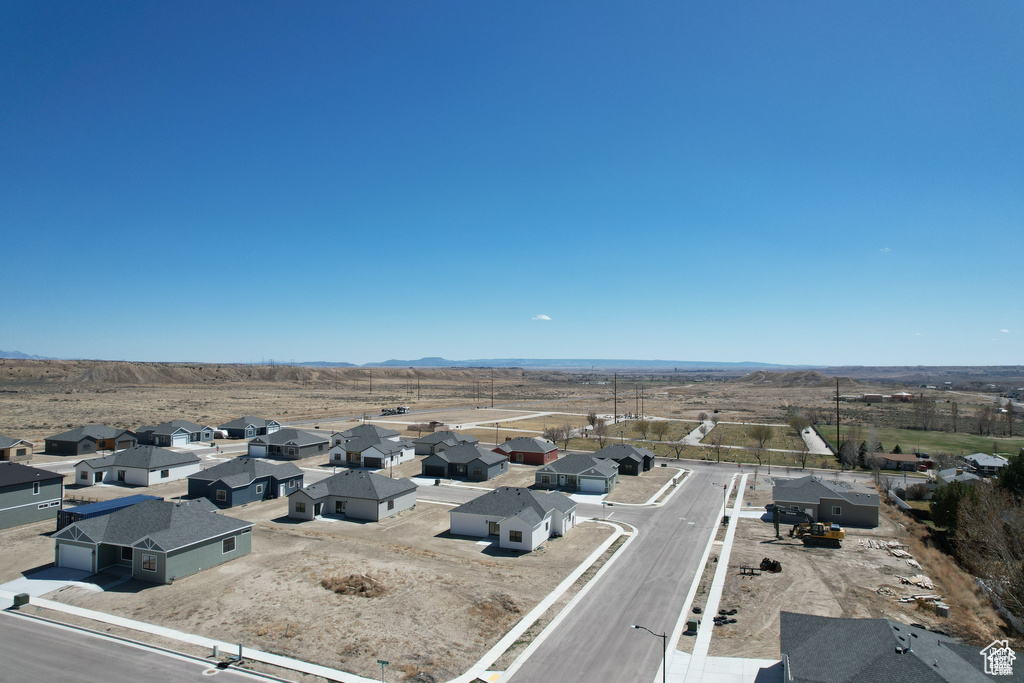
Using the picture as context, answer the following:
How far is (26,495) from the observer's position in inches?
1766

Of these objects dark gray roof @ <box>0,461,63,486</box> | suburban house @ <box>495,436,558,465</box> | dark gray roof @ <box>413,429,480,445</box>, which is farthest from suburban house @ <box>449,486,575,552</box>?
dark gray roof @ <box>0,461,63,486</box>

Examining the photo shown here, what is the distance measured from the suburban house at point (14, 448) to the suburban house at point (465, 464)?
52.5 m

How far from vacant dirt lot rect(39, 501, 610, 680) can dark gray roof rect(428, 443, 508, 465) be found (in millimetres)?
23787

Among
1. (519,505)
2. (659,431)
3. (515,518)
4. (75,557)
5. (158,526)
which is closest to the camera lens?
(75,557)

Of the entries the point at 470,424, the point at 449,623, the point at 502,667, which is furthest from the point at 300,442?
the point at 502,667

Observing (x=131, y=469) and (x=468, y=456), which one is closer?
(x=131, y=469)

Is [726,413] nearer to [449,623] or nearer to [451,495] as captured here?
[451,495]

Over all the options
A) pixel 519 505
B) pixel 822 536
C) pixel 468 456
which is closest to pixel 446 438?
pixel 468 456

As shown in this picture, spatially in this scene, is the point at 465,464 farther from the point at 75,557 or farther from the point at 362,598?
the point at 75,557

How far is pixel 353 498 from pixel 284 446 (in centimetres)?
3410

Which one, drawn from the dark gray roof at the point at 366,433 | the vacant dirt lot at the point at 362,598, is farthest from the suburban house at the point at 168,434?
the vacant dirt lot at the point at 362,598

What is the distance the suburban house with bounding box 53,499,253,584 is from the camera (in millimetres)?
33781

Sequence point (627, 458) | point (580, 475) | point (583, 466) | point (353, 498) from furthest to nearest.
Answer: point (627, 458)
point (583, 466)
point (580, 475)
point (353, 498)

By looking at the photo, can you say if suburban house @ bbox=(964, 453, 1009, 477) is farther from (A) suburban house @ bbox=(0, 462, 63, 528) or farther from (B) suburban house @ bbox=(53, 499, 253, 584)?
(A) suburban house @ bbox=(0, 462, 63, 528)
